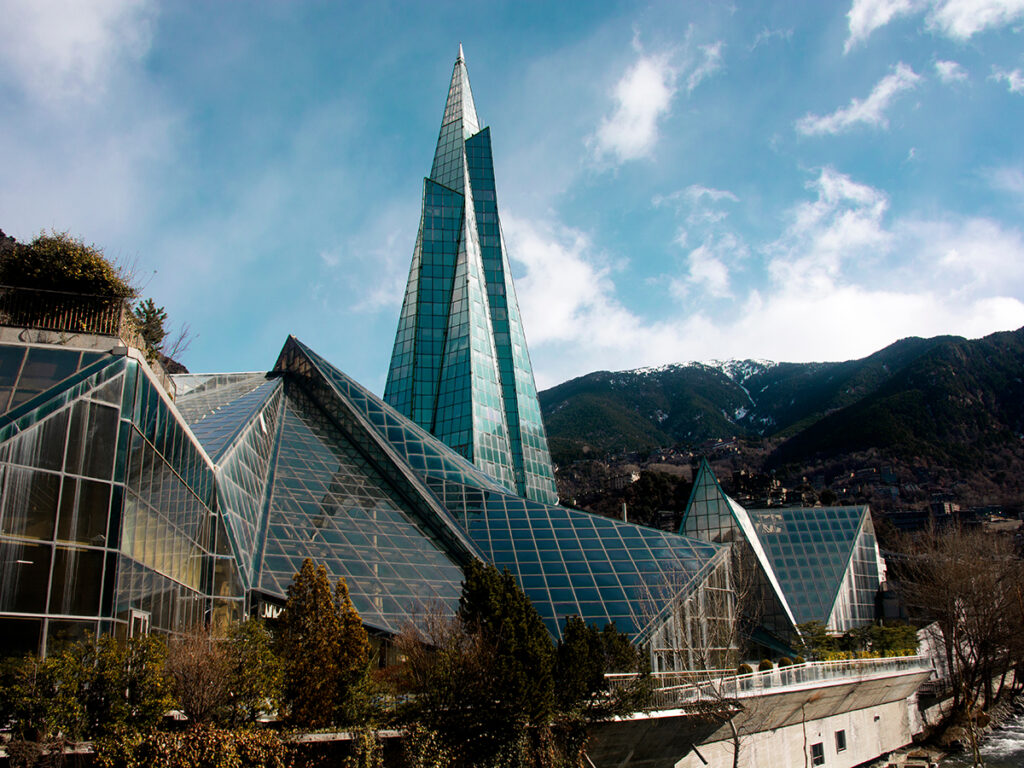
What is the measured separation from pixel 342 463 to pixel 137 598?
25.1m

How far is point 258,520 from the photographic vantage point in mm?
38219

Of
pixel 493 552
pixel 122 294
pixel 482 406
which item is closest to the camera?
pixel 122 294

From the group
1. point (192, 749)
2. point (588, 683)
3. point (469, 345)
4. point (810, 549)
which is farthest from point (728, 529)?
point (192, 749)

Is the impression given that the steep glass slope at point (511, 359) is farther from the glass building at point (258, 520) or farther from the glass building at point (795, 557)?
the glass building at point (258, 520)

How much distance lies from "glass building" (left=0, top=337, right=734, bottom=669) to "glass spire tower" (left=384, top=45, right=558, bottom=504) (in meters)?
30.3

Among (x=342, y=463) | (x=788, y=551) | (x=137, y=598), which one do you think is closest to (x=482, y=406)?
(x=788, y=551)

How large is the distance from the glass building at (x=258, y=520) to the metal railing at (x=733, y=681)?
5021mm

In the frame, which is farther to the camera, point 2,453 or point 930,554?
point 930,554

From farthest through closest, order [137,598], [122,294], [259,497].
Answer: [259,497]
[122,294]
[137,598]

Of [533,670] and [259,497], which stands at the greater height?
[259,497]

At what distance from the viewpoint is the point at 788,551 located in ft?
214

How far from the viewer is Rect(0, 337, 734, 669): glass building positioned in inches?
753

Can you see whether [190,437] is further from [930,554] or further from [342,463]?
[930,554]

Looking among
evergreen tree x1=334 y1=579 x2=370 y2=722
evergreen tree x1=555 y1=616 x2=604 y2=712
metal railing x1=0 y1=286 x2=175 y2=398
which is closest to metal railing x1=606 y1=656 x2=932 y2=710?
evergreen tree x1=555 y1=616 x2=604 y2=712
